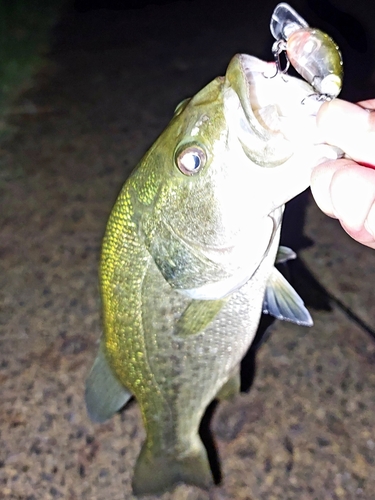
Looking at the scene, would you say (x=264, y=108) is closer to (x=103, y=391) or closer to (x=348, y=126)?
(x=348, y=126)

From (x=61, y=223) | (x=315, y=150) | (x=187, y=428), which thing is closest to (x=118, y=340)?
(x=187, y=428)

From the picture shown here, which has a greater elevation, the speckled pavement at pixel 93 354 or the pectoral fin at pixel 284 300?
the pectoral fin at pixel 284 300

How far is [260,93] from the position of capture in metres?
0.93

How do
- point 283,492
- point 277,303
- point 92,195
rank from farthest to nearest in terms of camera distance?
point 92,195
point 283,492
point 277,303

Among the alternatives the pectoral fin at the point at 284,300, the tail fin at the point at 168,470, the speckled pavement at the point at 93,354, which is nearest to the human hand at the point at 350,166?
the pectoral fin at the point at 284,300

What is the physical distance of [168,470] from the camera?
55.1 inches

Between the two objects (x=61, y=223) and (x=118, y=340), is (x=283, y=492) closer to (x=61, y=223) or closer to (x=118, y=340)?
(x=118, y=340)

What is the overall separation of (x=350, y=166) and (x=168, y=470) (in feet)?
3.28

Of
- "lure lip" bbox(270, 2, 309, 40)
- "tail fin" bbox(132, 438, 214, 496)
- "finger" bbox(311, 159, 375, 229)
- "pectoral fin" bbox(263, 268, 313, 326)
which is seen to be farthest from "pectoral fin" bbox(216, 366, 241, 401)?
"lure lip" bbox(270, 2, 309, 40)

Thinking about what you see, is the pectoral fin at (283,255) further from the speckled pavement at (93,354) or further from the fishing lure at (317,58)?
the speckled pavement at (93,354)

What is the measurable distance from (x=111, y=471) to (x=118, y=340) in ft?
2.34

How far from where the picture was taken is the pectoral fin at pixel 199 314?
118cm

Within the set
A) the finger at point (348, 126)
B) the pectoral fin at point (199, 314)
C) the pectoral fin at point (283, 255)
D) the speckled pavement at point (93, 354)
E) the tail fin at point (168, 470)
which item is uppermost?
the finger at point (348, 126)

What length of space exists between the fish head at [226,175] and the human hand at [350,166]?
0.18 feet
